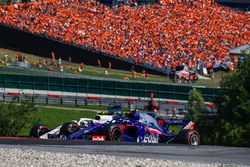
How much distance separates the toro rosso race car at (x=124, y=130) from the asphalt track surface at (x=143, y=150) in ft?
7.57

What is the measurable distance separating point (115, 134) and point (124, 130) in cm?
128

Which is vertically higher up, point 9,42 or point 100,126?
point 9,42

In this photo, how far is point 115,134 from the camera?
72.9 ft

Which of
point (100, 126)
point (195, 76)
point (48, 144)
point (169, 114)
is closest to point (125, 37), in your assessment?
point (195, 76)

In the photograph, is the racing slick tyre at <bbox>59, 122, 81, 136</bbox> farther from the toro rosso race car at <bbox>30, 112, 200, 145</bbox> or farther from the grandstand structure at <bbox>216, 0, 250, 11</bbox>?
the grandstand structure at <bbox>216, 0, 250, 11</bbox>

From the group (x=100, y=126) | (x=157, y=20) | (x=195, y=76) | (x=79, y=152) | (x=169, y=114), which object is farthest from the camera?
(x=157, y=20)

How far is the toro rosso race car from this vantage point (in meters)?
22.1

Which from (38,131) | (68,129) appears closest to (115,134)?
(68,129)

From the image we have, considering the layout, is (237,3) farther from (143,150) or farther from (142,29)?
(143,150)

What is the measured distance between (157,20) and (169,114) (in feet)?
61.4

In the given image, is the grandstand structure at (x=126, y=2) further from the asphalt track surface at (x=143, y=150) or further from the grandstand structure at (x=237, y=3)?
the asphalt track surface at (x=143, y=150)

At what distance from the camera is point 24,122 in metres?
27.7

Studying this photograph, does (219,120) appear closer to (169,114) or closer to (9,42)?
(169,114)

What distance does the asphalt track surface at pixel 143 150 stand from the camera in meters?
16.8
